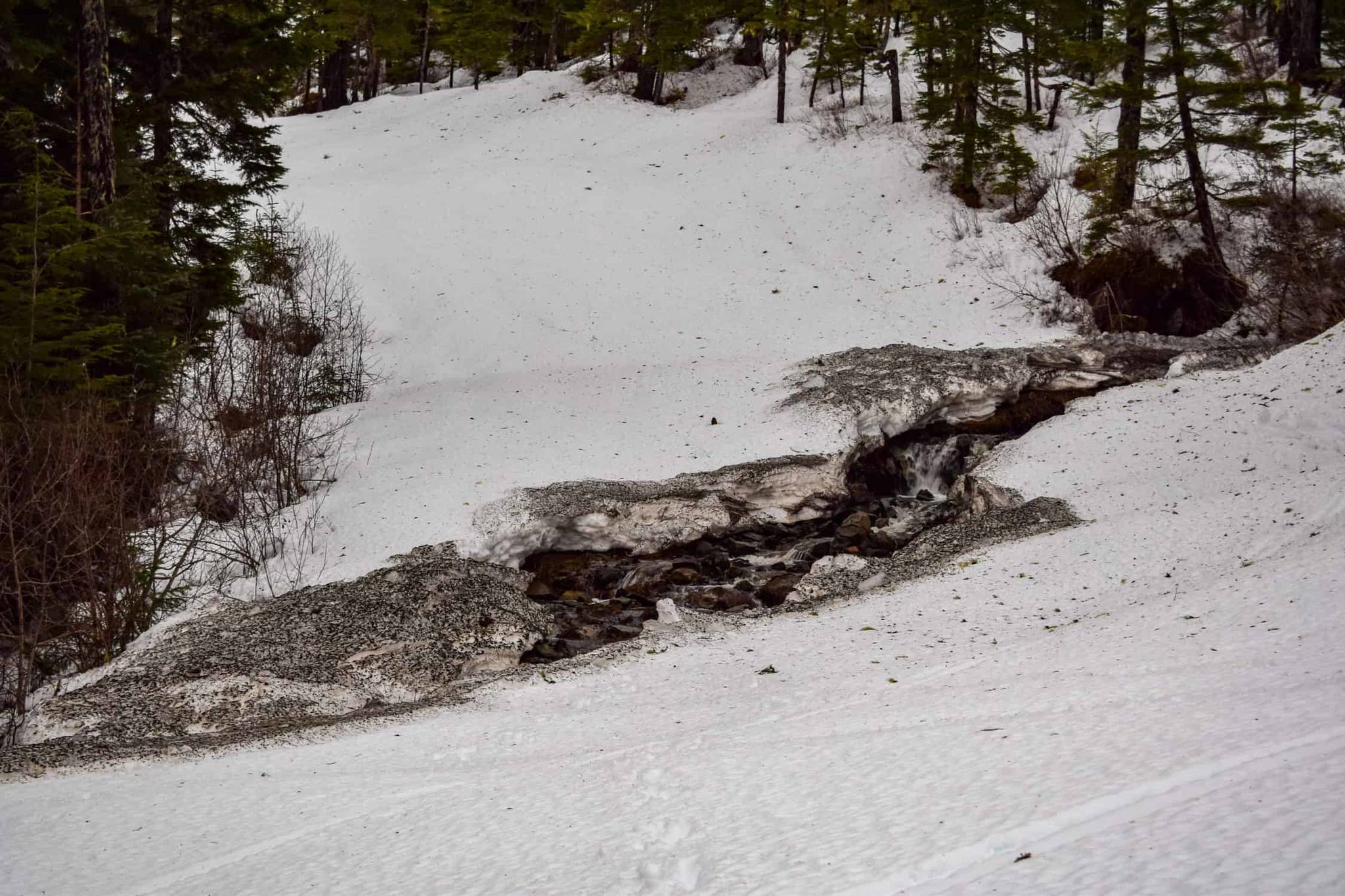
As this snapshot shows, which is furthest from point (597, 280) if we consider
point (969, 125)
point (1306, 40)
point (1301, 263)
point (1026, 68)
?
point (1306, 40)

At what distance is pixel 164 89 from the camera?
12.8m

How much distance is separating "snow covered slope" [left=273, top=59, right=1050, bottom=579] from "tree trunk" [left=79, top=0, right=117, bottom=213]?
4.64 meters

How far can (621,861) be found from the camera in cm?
327

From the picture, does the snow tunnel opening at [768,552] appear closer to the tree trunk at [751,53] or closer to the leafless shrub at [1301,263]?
the leafless shrub at [1301,263]

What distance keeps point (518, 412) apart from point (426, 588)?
6.17 m

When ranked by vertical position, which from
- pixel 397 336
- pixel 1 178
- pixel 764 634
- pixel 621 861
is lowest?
pixel 764 634

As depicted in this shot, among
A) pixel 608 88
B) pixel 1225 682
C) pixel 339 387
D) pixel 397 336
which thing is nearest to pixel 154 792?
pixel 1225 682

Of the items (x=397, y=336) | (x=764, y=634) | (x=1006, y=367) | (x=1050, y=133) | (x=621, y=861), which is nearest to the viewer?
(x=621, y=861)

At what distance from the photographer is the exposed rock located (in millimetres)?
6473

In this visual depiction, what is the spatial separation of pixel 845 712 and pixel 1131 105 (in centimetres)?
1665

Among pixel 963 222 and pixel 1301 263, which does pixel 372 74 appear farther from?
pixel 1301 263

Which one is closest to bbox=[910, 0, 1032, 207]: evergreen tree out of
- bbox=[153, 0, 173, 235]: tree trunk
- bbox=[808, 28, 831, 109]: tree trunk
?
bbox=[808, 28, 831, 109]: tree trunk

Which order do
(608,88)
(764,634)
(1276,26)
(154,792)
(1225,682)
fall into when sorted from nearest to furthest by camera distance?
(1225,682)
(154,792)
(764,634)
(1276,26)
(608,88)

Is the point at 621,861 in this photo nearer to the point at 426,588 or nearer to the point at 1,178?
the point at 426,588
